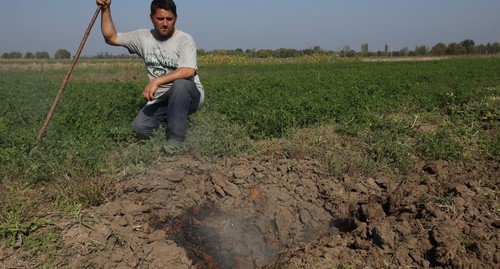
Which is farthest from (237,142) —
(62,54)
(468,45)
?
(62,54)

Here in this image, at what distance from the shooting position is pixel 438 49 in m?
61.7

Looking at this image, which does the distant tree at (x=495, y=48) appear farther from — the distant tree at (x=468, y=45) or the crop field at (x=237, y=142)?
the crop field at (x=237, y=142)

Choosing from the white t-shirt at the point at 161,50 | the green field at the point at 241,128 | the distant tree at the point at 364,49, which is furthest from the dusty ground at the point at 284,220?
the distant tree at the point at 364,49

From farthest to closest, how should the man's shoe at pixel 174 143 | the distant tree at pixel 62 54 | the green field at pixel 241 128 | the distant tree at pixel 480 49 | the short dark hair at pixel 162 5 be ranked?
1. the distant tree at pixel 62 54
2. the distant tree at pixel 480 49
3. the man's shoe at pixel 174 143
4. the short dark hair at pixel 162 5
5. the green field at pixel 241 128

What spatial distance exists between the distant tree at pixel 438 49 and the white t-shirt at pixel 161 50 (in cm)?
6332

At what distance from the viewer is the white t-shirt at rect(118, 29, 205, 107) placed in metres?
5.03

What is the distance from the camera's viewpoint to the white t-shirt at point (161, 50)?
5027 millimetres

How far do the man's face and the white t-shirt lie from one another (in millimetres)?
148

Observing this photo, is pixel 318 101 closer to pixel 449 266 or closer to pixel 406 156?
pixel 406 156

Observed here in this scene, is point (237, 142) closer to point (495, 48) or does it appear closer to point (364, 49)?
point (364, 49)

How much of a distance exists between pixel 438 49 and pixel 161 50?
64.4m

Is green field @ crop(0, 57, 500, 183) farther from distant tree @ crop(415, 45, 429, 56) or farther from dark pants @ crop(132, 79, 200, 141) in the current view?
distant tree @ crop(415, 45, 429, 56)

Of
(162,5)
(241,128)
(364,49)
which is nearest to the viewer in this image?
(162,5)

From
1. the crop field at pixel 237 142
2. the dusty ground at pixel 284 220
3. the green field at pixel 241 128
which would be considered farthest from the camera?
the green field at pixel 241 128
